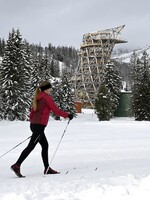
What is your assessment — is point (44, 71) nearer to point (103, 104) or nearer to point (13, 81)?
point (103, 104)

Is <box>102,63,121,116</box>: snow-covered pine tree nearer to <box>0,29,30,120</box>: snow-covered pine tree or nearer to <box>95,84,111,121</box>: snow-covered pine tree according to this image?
<box>95,84,111,121</box>: snow-covered pine tree

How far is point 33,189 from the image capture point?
4926 mm

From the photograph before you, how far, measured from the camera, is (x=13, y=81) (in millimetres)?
39094

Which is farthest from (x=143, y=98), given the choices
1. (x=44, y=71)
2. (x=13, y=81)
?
(x=13, y=81)

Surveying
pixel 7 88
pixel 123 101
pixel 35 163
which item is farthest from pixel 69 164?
pixel 123 101

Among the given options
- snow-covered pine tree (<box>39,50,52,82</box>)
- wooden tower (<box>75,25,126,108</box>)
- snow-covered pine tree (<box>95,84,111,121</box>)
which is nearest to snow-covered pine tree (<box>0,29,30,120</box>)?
snow-covered pine tree (<box>95,84,111,121</box>)

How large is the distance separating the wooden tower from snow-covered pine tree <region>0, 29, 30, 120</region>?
41894 millimetres

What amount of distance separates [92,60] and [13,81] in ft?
153

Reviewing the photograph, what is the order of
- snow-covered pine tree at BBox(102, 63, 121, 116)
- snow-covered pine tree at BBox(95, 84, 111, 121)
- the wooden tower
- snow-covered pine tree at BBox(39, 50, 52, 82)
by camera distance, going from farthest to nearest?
the wooden tower
snow-covered pine tree at BBox(102, 63, 121, 116)
snow-covered pine tree at BBox(39, 50, 52, 82)
snow-covered pine tree at BBox(95, 84, 111, 121)

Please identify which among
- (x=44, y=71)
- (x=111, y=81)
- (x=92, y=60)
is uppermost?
(x=92, y=60)

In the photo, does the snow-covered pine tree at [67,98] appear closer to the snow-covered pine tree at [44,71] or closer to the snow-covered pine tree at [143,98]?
the snow-covered pine tree at [44,71]

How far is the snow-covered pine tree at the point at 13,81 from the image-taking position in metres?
38.9

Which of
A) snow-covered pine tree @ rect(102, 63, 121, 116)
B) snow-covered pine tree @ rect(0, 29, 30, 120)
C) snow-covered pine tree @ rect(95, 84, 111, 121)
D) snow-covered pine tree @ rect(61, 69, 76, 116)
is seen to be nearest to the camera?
snow-covered pine tree @ rect(0, 29, 30, 120)

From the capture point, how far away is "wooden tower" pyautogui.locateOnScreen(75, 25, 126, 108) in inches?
3228
